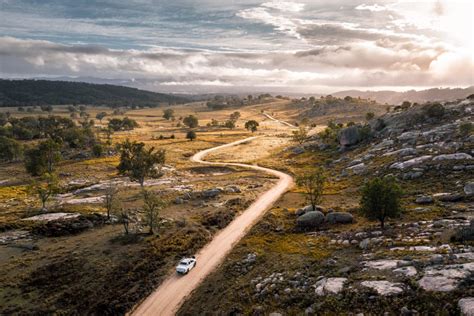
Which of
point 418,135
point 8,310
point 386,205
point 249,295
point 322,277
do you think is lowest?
point 8,310

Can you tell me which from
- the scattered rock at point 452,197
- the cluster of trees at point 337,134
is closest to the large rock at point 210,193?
the scattered rock at point 452,197

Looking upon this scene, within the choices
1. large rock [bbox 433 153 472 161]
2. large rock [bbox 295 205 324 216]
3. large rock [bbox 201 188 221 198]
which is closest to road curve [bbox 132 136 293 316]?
large rock [bbox 295 205 324 216]

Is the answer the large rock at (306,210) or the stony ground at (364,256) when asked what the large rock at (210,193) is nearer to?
the stony ground at (364,256)

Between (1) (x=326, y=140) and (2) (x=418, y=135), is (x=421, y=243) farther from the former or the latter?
(1) (x=326, y=140)

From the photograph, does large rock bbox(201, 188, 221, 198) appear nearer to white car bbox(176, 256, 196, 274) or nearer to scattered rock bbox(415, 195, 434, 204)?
white car bbox(176, 256, 196, 274)

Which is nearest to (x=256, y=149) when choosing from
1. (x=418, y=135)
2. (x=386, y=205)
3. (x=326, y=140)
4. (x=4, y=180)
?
(x=326, y=140)

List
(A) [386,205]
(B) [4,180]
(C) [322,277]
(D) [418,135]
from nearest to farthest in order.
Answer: (C) [322,277], (A) [386,205], (D) [418,135], (B) [4,180]

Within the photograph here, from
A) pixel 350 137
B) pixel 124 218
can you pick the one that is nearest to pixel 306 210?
pixel 124 218
